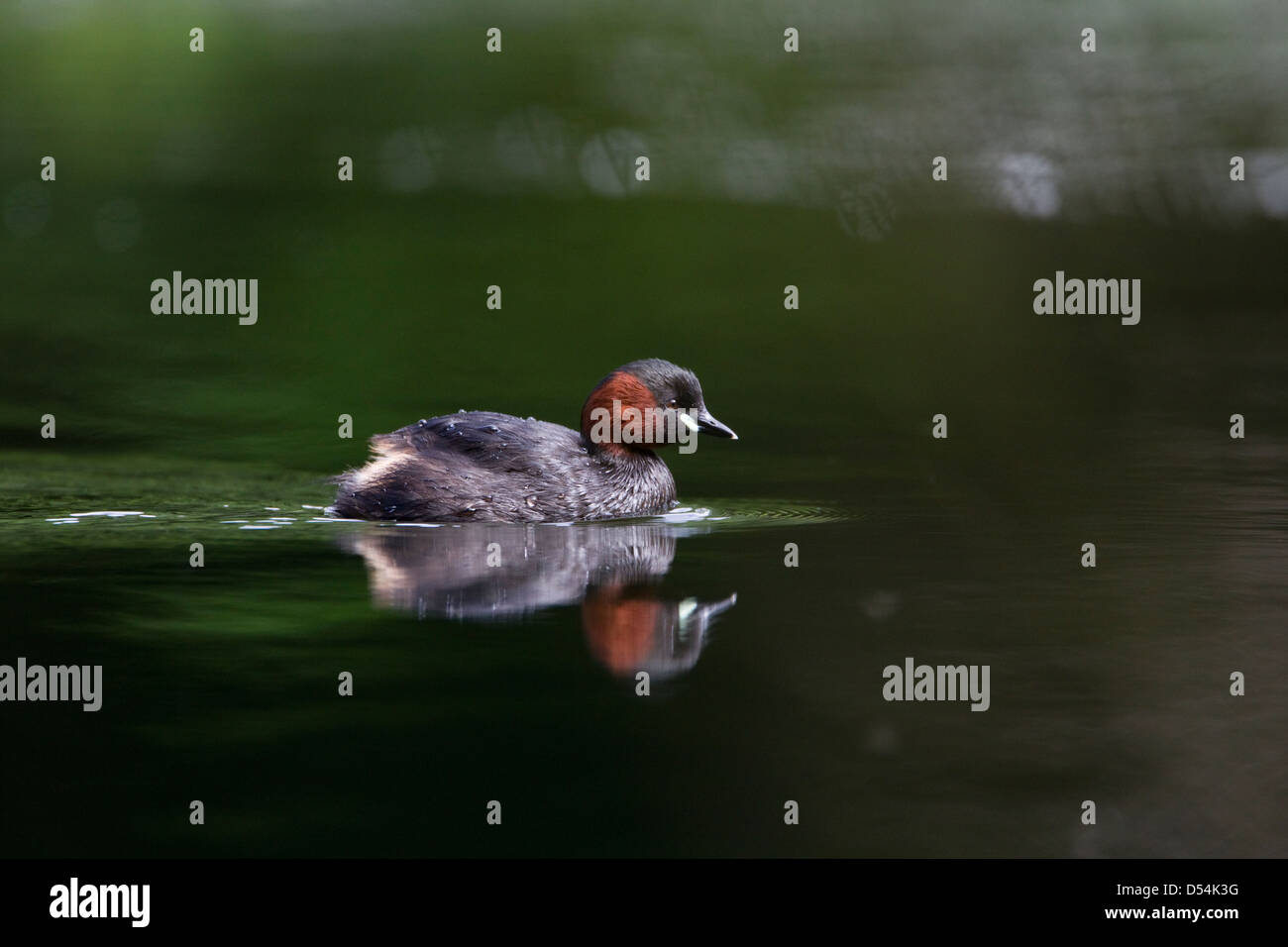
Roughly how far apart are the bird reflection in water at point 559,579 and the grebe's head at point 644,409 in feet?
2.24

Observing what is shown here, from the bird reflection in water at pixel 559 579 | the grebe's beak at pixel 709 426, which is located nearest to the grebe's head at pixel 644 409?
the grebe's beak at pixel 709 426

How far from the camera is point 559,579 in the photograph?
8672 millimetres

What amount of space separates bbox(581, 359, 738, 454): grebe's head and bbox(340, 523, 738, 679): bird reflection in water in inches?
26.9

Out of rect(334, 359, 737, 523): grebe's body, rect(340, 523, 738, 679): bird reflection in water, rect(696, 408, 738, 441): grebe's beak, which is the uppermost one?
rect(696, 408, 738, 441): grebe's beak

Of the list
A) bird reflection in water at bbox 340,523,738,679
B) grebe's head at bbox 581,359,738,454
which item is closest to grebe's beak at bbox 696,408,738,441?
grebe's head at bbox 581,359,738,454

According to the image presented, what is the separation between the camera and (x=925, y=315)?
18.7 metres

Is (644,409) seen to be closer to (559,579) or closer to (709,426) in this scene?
(709,426)

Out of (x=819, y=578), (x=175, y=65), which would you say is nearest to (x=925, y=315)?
(x=819, y=578)

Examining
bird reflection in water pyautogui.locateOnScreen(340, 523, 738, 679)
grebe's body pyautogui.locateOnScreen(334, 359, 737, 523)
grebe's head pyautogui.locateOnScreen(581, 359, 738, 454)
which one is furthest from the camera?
grebe's head pyautogui.locateOnScreen(581, 359, 738, 454)

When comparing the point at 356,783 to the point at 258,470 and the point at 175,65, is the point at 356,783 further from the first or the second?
the point at 175,65

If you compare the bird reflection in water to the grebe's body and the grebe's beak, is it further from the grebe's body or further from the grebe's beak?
the grebe's beak

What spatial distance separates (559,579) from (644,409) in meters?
2.54

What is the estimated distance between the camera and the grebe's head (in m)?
11.0

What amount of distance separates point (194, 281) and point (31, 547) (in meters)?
9.18
